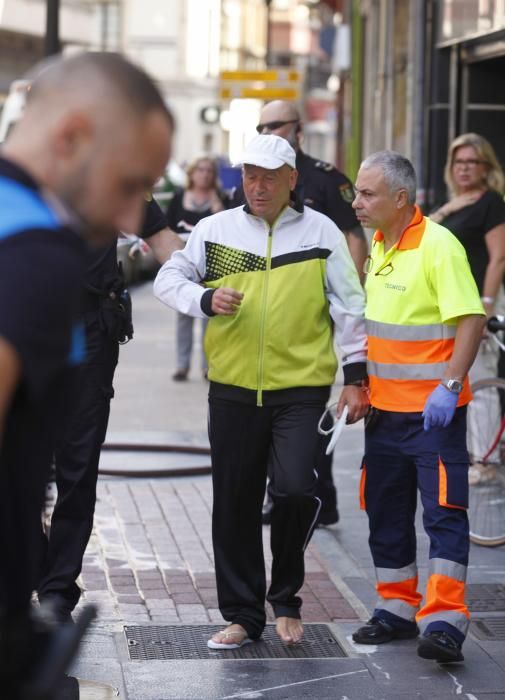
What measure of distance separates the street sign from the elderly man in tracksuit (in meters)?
11.5

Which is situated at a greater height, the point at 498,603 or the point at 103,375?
the point at 103,375

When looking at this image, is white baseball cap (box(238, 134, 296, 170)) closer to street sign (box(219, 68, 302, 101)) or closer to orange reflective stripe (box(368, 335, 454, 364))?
orange reflective stripe (box(368, 335, 454, 364))

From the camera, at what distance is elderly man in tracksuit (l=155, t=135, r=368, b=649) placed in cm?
539

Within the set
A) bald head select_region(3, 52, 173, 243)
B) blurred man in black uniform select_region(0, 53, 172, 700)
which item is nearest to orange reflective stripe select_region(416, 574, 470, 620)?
blurred man in black uniform select_region(0, 53, 172, 700)

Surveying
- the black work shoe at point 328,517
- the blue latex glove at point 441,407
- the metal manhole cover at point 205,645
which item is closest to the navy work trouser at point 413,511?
the blue latex glove at point 441,407

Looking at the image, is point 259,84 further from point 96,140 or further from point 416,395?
point 96,140

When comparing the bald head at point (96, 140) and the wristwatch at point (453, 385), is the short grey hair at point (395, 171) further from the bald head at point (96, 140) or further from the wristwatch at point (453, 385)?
the bald head at point (96, 140)

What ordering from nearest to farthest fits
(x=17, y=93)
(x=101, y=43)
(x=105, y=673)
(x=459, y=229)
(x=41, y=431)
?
(x=41, y=431) → (x=105, y=673) → (x=459, y=229) → (x=17, y=93) → (x=101, y=43)

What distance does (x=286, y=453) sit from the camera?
543 centimetres

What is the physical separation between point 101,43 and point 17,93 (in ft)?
169

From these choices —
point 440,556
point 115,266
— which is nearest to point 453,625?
point 440,556

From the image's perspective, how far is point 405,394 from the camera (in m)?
5.52

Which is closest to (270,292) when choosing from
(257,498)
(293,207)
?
(293,207)

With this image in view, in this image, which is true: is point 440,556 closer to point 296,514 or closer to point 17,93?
point 296,514
